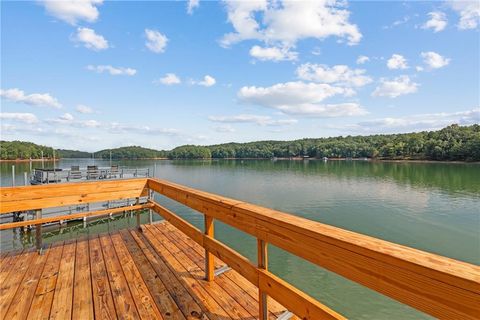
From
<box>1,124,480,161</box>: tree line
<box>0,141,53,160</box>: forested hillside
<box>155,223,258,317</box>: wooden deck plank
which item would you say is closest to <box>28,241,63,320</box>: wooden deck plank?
<box>155,223,258,317</box>: wooden deck plank

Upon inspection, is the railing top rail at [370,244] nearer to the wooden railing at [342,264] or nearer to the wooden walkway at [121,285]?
the wooden railing at [342,264]

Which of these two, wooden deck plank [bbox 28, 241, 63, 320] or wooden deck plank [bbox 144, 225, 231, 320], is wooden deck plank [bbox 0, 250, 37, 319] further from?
wooden deck plank [bbox 144, 225, 231, 320]

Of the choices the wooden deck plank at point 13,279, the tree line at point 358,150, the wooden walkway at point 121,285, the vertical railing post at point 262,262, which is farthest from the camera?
the tree line at point 358,150

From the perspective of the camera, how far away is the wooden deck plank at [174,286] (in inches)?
79.0

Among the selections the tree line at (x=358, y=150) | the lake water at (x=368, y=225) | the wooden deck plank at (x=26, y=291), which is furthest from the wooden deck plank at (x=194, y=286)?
the tree line at (x=358, y=150)

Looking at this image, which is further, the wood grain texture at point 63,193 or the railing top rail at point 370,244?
the wood grain texture at point 63,193

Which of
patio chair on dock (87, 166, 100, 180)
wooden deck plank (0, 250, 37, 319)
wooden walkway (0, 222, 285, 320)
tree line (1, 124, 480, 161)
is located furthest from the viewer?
tree line (1, 124, 480, 161)

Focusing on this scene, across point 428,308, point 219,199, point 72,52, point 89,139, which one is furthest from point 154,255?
point 89,139

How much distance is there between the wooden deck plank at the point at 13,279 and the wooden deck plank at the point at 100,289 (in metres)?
0.63

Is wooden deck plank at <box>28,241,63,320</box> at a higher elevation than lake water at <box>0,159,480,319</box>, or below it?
higher

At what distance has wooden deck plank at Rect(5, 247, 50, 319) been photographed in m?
2.04

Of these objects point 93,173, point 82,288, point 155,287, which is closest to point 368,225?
point 155,287

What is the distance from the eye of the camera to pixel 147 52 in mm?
13844

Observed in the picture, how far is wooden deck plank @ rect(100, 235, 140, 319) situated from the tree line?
71820 mm
